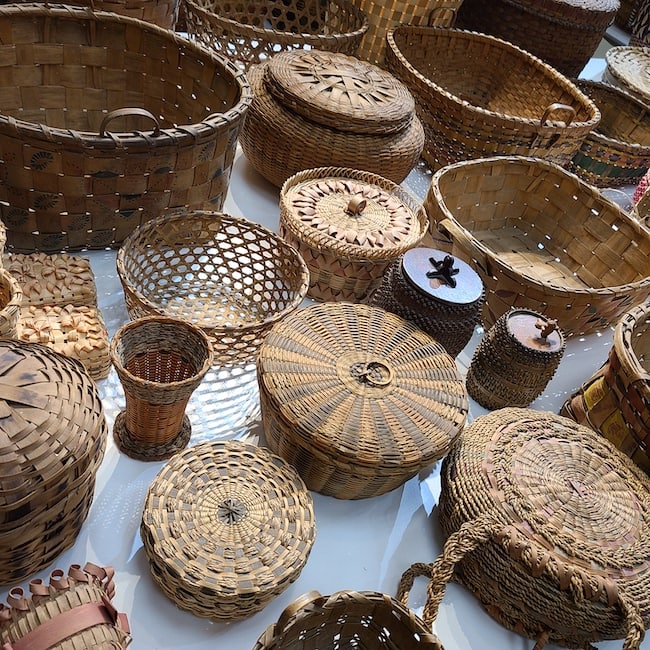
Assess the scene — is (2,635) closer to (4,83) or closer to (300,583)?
(300,583)

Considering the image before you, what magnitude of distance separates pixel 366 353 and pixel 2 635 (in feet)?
2.25

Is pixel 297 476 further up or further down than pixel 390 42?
further down

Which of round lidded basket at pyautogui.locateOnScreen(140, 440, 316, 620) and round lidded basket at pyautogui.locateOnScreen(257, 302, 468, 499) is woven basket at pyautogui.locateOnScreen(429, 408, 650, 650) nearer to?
round lidded basket at pyautogui.locateOnScreen(257, 302, 468, 499)

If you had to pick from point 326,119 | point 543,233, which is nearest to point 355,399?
point 326,119

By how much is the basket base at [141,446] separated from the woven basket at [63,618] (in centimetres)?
34

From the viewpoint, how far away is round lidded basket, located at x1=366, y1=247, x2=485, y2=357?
1.23 m

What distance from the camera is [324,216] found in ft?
4.85

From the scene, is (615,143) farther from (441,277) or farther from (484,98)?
(441,277)

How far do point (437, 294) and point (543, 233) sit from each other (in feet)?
2.76

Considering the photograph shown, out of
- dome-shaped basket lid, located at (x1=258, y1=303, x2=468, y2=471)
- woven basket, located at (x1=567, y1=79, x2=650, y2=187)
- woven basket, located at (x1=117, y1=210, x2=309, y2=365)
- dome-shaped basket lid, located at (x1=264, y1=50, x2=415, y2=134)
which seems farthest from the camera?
woven basket, located at (x1=567, y1=79, x2=650, y2=187)

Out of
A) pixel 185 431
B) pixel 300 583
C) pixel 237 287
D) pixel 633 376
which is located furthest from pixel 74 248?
pixel 633 376

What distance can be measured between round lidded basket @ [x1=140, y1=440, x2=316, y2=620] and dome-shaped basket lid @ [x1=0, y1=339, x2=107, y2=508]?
0.14 meters

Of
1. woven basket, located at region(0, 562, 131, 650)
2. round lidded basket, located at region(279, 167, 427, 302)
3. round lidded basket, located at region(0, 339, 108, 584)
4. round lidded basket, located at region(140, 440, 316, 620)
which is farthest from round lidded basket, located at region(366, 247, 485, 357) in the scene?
woven basket, located at region(0, 562, 131, 650)

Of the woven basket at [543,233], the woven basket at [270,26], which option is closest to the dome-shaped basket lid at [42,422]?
the woven basket at [543,233]
